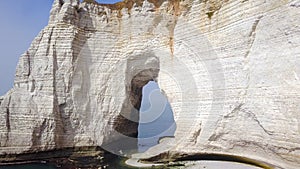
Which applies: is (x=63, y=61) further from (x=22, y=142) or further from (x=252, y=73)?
(x=252, y=73)

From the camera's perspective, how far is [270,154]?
7.49 meters

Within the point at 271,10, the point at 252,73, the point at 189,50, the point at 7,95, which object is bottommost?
the point at 7,95

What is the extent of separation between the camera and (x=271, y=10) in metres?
7.52

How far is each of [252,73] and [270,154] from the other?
2.42 m

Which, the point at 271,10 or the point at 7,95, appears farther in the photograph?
the point at 7,95

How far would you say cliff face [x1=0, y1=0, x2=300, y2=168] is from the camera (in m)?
7.27

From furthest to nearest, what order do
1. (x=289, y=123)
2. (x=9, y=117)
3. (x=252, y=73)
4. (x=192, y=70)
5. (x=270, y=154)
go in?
(x=9, y=117) → (x=192, y=70) → (x=252, y=73) → (x=270, y=154) → (x=289, y=123)

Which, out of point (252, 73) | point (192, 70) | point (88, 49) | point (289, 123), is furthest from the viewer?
point (88, 49)

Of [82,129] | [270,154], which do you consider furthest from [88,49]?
[270,154]

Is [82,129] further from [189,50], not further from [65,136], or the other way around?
[189,50]

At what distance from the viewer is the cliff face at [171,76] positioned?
286 inches

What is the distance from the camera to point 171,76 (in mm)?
11656

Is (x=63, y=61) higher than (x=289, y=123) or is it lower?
higher

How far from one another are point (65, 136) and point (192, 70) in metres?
6.38
